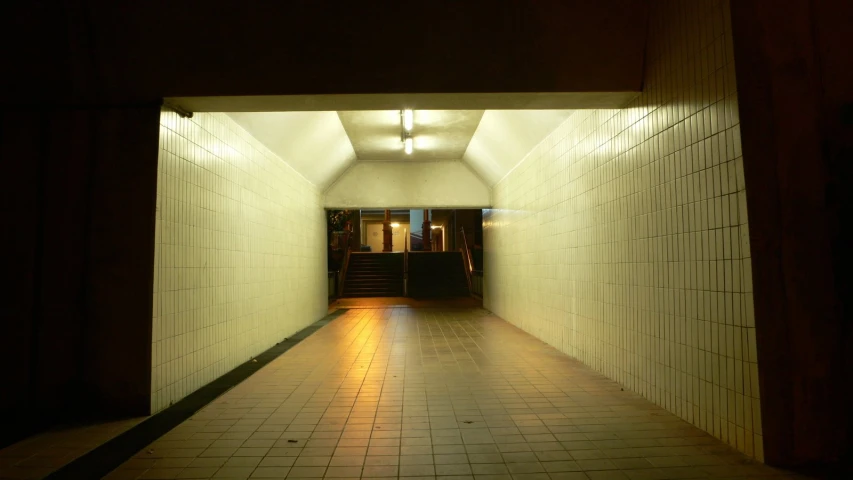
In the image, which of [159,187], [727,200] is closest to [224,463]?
[159,187]

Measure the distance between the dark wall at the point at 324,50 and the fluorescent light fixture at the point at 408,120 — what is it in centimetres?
316

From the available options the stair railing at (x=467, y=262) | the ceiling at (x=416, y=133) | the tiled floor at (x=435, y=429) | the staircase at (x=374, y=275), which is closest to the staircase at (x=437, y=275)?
the stair railing at (x=467, y=262)

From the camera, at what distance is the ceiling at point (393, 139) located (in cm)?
660

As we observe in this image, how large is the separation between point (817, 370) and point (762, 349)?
35 cm

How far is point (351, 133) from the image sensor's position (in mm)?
8531

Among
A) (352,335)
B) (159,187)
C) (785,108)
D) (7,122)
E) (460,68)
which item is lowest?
(352,335)

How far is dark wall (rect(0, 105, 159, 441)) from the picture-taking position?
A: 12.4ft

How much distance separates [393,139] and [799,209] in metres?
7.02

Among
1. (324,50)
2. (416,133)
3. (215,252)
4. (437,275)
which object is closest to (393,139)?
(416,133)

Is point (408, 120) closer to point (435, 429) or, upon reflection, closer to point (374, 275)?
point (435, 429)

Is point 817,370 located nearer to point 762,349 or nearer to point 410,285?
point 762,349

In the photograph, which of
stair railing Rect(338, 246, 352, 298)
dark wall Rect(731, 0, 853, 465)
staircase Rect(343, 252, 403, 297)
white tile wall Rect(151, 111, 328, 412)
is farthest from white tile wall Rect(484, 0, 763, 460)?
stair railing Rect(338, 246, 352, 298)

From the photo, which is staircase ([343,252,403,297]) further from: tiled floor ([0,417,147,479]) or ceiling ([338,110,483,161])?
tiled floor ([0,417,147,479])

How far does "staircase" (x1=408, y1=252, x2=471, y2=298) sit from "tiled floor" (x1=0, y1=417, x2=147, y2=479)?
12.8m
